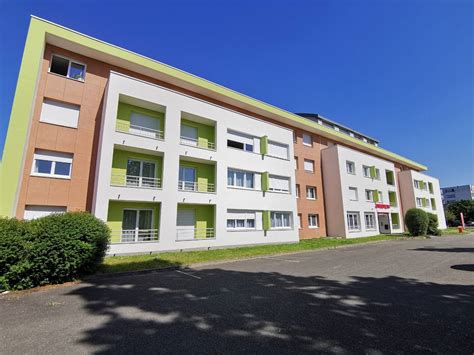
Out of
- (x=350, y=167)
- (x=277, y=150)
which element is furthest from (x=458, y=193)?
(x=277, y=150)

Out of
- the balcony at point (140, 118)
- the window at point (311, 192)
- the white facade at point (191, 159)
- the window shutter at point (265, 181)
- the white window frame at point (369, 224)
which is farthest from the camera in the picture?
the white window frame at point (369, 224)

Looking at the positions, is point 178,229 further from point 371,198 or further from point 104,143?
point 371,198

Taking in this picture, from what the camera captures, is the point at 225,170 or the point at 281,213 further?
the point at 281,213

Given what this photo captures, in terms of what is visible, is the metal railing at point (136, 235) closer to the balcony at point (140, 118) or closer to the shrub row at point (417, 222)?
the balcony at point (140, 118)

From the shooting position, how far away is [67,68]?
1483 centimetres

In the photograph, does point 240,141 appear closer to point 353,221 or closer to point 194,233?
point 194,233

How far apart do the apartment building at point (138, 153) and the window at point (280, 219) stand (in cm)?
8

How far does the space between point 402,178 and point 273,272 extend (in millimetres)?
37112

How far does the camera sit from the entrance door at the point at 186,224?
16.2m

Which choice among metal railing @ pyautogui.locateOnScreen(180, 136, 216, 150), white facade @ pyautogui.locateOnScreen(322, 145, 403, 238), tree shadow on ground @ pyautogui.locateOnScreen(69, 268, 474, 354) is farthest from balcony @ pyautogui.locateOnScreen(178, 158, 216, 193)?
white facade @ pyautogui.locateOnScreen(322, 145, 403, 238)

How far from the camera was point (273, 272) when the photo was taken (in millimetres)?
9242

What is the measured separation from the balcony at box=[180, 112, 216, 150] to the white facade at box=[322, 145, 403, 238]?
14326 millimetres

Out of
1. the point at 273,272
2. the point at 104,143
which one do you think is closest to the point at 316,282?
the point at 273,272

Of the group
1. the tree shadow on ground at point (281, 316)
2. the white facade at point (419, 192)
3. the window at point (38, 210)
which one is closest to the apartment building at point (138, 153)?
the window at point (38, 210)
